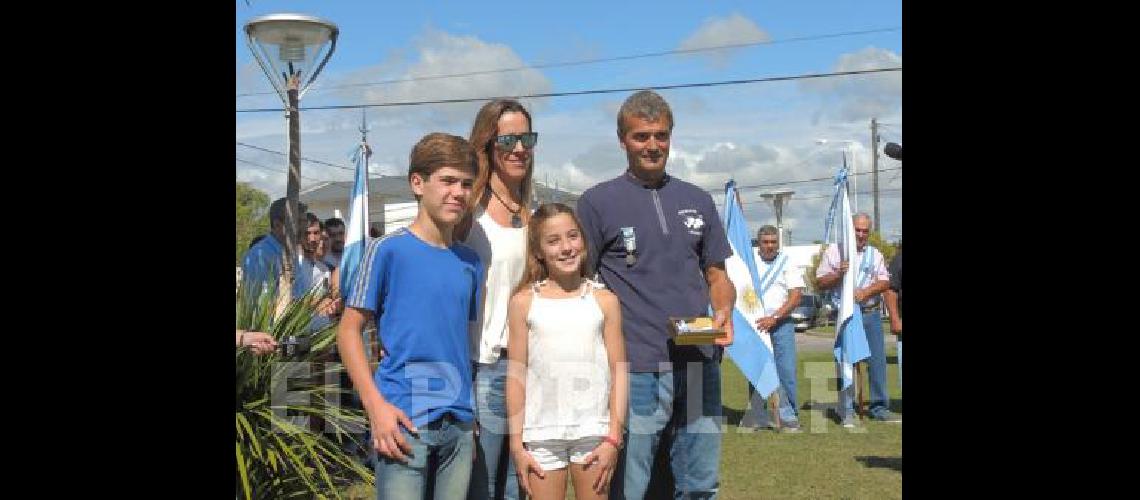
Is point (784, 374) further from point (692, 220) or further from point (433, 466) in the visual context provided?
point (433, 466)

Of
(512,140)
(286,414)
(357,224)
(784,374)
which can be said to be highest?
(512,140)

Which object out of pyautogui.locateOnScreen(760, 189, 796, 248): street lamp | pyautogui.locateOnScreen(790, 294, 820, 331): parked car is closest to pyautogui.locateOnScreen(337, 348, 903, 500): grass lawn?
pyautogui.locateOnScreen(760, 189, 796, 248): street lamp

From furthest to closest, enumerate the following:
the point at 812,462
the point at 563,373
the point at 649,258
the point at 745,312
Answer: the point at 745,312 → the point at 812,462 → the point at 649,258 → the point at 563,373

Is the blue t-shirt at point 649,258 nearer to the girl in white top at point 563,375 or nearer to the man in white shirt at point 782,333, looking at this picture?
the girl in white top at point 563,375

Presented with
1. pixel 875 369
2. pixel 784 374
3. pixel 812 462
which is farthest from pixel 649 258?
pixel 875 369

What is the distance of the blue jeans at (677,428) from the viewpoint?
3.85 metres

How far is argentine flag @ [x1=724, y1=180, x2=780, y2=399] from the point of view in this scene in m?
8.29

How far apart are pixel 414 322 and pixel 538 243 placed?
0.62m

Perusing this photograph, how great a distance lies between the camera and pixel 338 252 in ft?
32.2

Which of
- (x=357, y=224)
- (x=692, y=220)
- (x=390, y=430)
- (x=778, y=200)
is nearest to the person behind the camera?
(x=390, y=430)

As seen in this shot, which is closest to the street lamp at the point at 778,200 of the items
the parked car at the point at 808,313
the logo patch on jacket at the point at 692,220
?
the parked car at the point at 808,313

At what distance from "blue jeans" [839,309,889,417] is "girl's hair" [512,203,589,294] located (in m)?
7.43

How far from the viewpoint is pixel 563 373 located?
3.65 m
